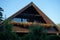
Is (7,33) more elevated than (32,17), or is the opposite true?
(32,17)

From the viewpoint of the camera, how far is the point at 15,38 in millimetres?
18000

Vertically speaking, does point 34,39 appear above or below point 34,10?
below

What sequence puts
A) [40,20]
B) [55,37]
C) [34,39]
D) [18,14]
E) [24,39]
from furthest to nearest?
[40,20] < [18,14] < [55,37] < [24,39] < [34,39]

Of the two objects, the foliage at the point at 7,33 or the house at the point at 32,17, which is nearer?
the foliage at the point at 7,33

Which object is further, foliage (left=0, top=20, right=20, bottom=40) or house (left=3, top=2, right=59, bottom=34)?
house (left=3, top=2, right=59, bottom=34)

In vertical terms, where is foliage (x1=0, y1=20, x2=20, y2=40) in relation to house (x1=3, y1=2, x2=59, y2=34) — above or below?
below

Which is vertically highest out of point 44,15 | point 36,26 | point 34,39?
point 44,15

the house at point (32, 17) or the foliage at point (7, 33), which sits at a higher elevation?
the house at point (32, 17)

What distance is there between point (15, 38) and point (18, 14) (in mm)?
13885

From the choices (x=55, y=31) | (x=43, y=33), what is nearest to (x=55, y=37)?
(x=55, y=31)

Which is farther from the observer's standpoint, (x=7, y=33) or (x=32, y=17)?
(x=32, y=17)

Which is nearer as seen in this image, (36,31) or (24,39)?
(36,31)

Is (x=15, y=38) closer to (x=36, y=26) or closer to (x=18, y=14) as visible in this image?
(x=36, y=26)

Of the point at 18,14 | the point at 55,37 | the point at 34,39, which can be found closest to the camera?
the point at 34,39
